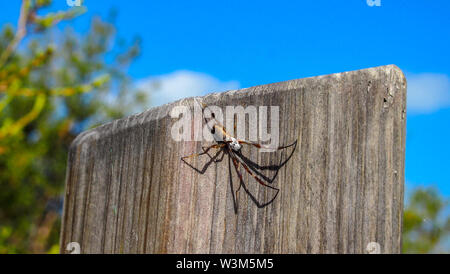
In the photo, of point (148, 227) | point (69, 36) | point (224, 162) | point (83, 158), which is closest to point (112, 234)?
point (148, 227)

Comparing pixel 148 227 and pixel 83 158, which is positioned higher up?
pixel 83 158

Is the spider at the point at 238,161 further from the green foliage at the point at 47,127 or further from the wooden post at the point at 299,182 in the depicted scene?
the green foliage at the point at 47,127

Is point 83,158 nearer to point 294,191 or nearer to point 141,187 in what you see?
point 141,187

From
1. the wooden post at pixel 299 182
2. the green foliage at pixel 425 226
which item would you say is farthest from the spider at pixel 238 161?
the green foliage at pixel 425 226

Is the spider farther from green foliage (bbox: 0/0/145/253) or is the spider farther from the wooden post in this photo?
green foliage (bbox: 0/0/145/253)

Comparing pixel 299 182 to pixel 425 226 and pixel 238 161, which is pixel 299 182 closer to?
pixel 238 161

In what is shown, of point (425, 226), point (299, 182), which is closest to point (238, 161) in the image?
point (299, 182)
